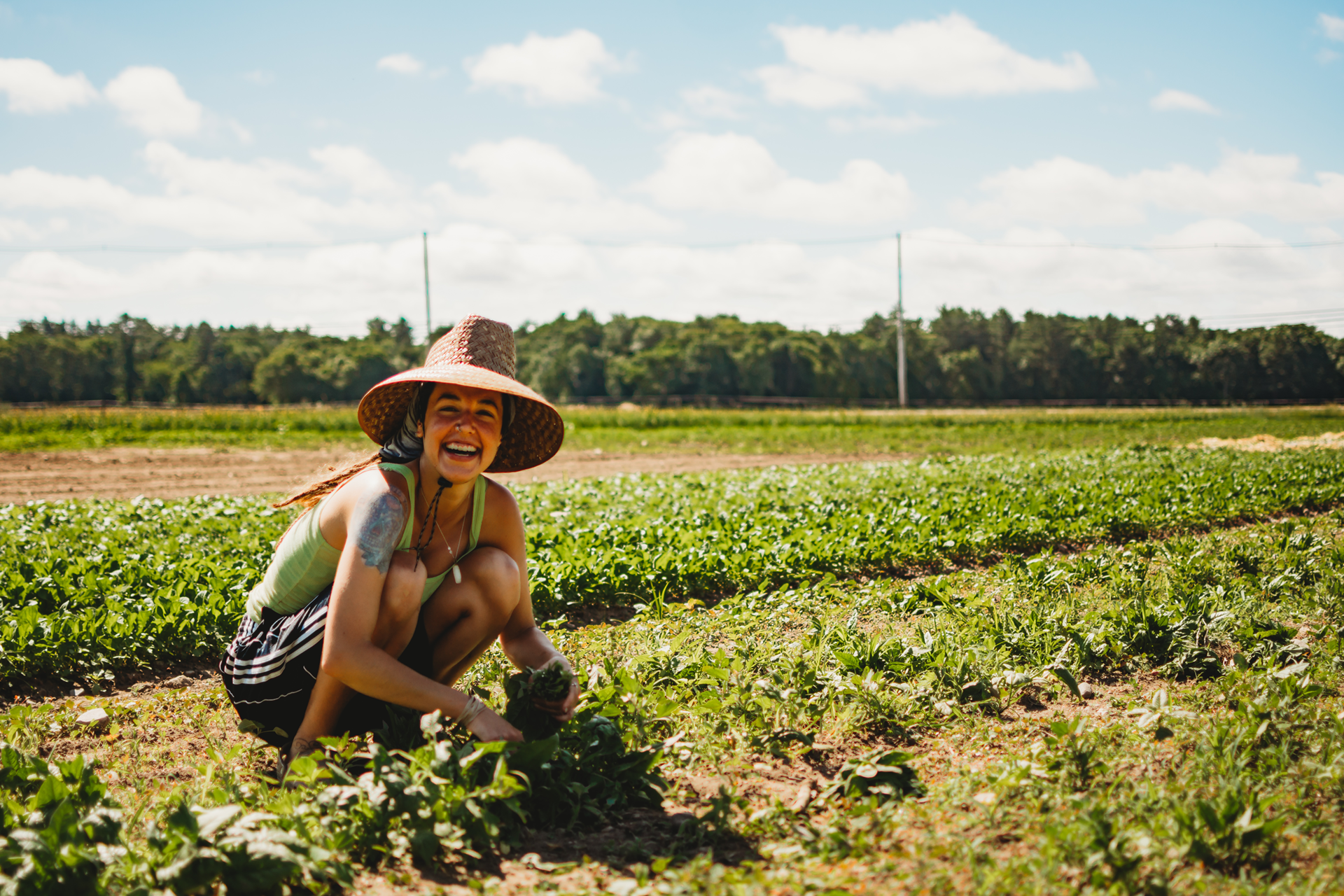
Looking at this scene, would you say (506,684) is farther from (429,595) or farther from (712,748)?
(712,748)

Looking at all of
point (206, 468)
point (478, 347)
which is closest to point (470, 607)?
point (478, 347)

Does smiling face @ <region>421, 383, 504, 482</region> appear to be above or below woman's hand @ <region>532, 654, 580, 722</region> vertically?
above

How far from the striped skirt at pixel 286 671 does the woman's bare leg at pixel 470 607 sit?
0.21ft

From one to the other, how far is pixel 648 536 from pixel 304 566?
410 centimetres

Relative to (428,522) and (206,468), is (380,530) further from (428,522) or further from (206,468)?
(206,468)

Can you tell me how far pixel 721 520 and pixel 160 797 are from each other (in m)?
5.54

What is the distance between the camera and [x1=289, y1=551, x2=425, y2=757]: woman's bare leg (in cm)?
289

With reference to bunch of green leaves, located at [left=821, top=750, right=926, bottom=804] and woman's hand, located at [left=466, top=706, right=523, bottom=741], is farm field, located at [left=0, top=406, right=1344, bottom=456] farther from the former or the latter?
woman's hand, located at [left=466, top=706, right=523, bottom=741]

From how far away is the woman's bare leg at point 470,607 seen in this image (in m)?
3.19

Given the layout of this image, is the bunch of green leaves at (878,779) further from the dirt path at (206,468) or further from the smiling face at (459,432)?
the dirt path at (206,468)

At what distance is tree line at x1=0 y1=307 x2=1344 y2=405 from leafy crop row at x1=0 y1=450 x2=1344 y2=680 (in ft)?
199

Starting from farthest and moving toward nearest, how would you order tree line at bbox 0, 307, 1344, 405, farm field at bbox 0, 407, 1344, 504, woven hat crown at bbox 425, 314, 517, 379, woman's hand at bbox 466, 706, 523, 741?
tree line at bbox 0, 307, 1344, 405 → farm field at bbox 0, 407, 1344, 504 → woven hat crown at bbox 425, 314, 517, 379 → woman's hand at bbox 466, 706, 523, 741

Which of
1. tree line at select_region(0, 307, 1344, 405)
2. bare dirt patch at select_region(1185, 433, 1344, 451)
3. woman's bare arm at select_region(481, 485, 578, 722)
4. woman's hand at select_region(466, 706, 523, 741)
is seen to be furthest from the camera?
tree line at select_region(0, 307, 1344, 405)

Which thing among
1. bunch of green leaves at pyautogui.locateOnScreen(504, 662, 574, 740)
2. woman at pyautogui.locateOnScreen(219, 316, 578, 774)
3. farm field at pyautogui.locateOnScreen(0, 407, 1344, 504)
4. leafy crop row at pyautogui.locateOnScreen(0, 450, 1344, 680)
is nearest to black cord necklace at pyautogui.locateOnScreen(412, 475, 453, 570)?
woman at pyautogui.locateOnScreen(219, 316, 578, 774)
